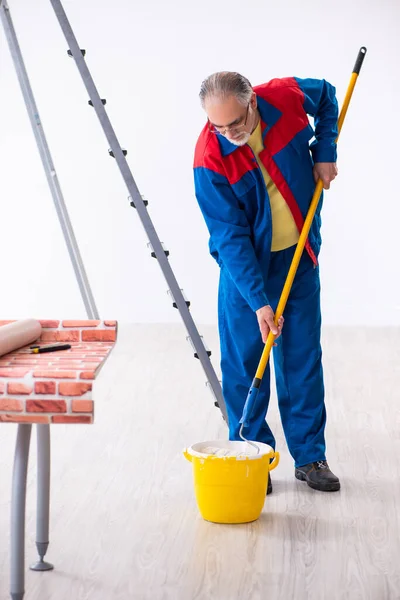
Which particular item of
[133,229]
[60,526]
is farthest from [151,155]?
[60,526]

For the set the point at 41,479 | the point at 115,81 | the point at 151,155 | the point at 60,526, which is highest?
the point at 115,81

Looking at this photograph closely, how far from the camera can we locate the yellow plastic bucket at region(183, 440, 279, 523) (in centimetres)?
233

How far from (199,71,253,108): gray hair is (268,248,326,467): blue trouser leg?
19.6 inches

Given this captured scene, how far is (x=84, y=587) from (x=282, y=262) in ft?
3.55

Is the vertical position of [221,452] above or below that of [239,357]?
below

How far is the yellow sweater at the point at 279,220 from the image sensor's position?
2.52 meters

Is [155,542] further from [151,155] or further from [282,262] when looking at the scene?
[151,155]

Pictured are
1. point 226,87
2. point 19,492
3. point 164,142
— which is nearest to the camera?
point 19,492

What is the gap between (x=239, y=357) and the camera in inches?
104

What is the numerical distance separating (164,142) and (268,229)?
3381 mm

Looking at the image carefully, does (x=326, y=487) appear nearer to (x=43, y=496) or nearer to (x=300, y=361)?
(x=300, y=361)

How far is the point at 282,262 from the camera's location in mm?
2600

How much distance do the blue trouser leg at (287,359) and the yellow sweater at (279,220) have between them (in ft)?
0.11

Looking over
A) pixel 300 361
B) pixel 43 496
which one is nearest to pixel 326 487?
pixel 300 361
